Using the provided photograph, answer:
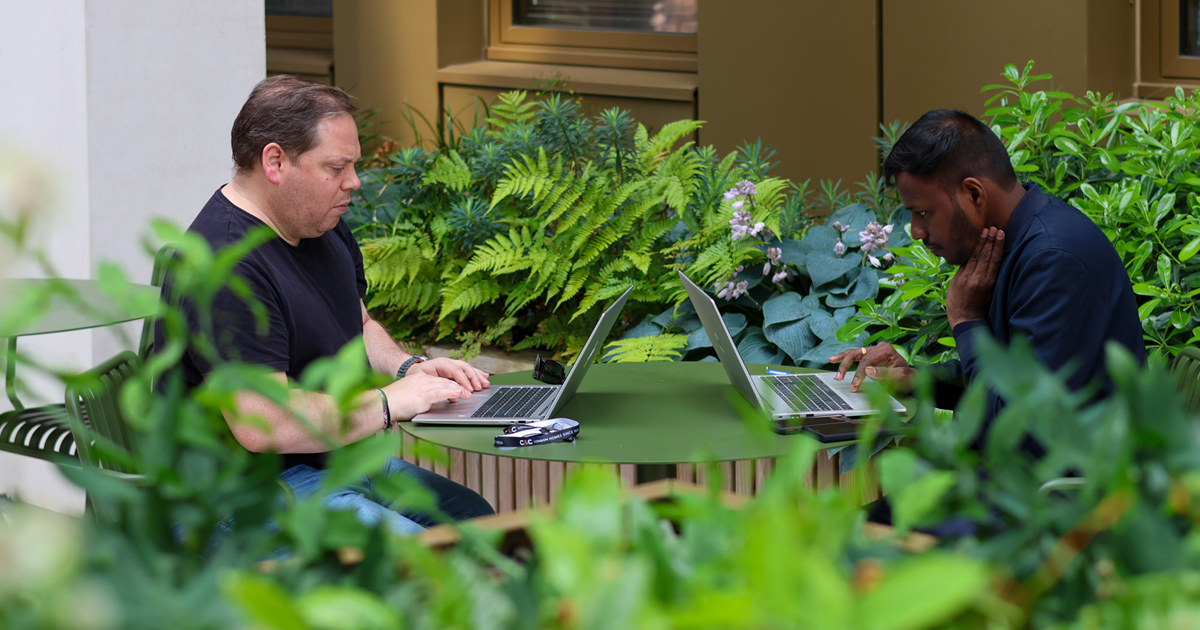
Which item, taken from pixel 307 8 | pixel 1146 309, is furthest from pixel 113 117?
pixel 307 8

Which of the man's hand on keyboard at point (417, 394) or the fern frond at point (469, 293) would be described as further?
the fern frond at point (469, 293)

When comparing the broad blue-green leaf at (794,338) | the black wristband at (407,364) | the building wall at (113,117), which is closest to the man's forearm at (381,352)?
the black wristband at (407,364)

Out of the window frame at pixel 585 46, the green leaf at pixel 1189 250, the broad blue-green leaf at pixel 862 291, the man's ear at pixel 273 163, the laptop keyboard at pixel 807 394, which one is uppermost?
the window frame at pixel 585 46

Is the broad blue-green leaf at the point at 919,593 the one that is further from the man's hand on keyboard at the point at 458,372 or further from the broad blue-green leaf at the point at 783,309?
the broad blue-green leaf at the point at 783,309

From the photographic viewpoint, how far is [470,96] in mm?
6805

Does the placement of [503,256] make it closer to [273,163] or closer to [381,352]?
[381,352]

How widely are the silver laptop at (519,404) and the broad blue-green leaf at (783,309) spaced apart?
1.46 m

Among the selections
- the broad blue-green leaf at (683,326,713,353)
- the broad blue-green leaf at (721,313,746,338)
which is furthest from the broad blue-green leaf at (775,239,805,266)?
the broad blue-green leaf at (683,326,713,353)

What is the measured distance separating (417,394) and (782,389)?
85 centimetres

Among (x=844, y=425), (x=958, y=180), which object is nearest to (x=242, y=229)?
(x=844, y=425)

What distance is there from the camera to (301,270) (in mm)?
2656

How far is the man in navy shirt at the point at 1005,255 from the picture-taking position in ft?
7.26

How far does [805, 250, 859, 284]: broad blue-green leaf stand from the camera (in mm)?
Result: 3975

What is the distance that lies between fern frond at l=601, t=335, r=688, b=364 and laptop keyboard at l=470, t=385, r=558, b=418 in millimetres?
1211
